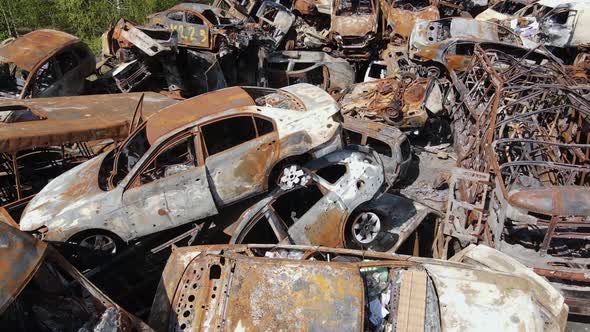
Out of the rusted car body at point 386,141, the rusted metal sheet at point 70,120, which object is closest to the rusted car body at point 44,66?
the rusted metal sheet at point 70,120

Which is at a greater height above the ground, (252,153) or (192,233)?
(252,153)

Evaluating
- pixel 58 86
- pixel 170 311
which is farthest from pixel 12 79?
pixel 170 311

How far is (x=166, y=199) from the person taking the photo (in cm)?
516

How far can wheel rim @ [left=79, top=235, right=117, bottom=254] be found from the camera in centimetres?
525

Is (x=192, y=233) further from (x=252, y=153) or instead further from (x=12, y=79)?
(x=12, y=79)

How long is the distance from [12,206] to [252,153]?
3.30 m

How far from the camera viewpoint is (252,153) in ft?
17.2

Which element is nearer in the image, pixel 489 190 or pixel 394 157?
pixel 489 190

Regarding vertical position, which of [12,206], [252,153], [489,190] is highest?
[252,153]

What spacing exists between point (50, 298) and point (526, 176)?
5480 mm

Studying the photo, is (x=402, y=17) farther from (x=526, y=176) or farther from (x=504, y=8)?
(x=526, y=176)

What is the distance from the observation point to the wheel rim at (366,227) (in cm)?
567

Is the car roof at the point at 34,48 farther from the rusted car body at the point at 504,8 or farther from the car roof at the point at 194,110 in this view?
the rusted car body at the point at 504,8

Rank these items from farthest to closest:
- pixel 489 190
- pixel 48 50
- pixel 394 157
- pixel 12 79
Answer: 1. pixel 12 79
2. pixel 48 50
3. pixel 394 157
4. pixel 489 190
